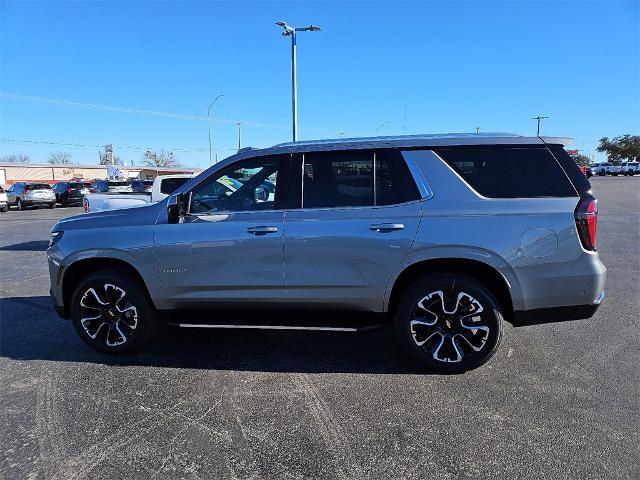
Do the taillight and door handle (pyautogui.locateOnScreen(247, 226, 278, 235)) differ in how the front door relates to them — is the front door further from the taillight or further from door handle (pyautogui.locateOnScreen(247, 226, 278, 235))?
the taillight

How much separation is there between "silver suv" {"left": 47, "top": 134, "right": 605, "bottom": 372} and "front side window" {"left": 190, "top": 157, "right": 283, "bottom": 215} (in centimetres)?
1

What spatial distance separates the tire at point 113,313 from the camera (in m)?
4.30

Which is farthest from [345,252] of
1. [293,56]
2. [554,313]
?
[293,56]

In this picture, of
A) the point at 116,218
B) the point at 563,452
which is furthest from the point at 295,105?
the point at 563,452

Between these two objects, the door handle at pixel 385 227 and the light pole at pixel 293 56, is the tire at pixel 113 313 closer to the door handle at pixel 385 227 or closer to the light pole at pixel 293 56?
the door handle at pixel 385 227

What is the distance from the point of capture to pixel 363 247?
12.5 feet

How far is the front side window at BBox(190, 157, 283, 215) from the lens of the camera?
4.18 metres

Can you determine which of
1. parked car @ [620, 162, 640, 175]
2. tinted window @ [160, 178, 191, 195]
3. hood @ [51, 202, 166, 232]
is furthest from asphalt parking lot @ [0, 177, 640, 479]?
parked car @ [620, 162, 640, 175]

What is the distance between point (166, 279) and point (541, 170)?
11.1ft

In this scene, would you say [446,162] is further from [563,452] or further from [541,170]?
[563,452]

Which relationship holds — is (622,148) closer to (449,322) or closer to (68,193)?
(68,193)

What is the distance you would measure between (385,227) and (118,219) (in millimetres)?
2493

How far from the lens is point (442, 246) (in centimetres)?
374

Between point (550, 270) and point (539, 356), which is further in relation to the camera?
point (539, 356)
